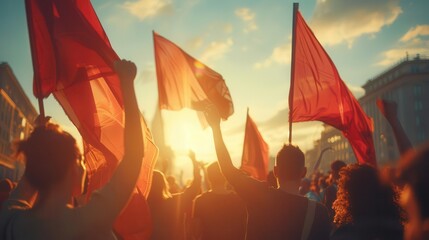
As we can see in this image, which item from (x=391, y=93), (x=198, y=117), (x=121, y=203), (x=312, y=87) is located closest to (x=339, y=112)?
A: (x=312, y=87)

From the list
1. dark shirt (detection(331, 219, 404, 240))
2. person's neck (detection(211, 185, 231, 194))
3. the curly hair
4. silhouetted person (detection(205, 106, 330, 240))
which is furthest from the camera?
person's neck (detection(211, 185, 231, 194))

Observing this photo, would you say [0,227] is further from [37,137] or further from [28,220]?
[37,137]

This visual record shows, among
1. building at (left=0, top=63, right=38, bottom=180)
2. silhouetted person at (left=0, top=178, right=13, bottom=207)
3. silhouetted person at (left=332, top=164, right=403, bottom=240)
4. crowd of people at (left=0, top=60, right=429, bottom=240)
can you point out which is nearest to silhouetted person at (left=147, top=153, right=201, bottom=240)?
crowd of people at (left=0, top=60, right=429, bottom=240)

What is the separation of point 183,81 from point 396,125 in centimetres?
317

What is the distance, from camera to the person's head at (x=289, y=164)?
366cm

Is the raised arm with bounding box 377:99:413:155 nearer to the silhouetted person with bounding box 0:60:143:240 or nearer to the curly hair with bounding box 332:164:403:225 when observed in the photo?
the curly hair with bounding box 332:164:403:225

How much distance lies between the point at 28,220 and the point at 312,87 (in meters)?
5.28

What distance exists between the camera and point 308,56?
6938 mm

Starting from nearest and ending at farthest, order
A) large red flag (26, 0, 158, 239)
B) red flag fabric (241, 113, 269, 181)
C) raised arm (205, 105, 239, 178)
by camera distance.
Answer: raised arm (205, 105, 239, 178)
large red flag (26, 0, 158, 239)
red flag fabric (241, 113, 269, 181)

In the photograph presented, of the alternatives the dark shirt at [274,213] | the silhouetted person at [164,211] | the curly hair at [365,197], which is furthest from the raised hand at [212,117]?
the silhouetted person at [164,211]

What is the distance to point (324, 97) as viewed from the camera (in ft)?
23.1

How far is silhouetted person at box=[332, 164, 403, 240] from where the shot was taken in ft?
9.78

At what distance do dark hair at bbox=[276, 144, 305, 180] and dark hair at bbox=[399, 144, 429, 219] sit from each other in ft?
6.38

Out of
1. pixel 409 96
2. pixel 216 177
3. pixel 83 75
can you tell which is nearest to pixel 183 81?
pixel 216 177
